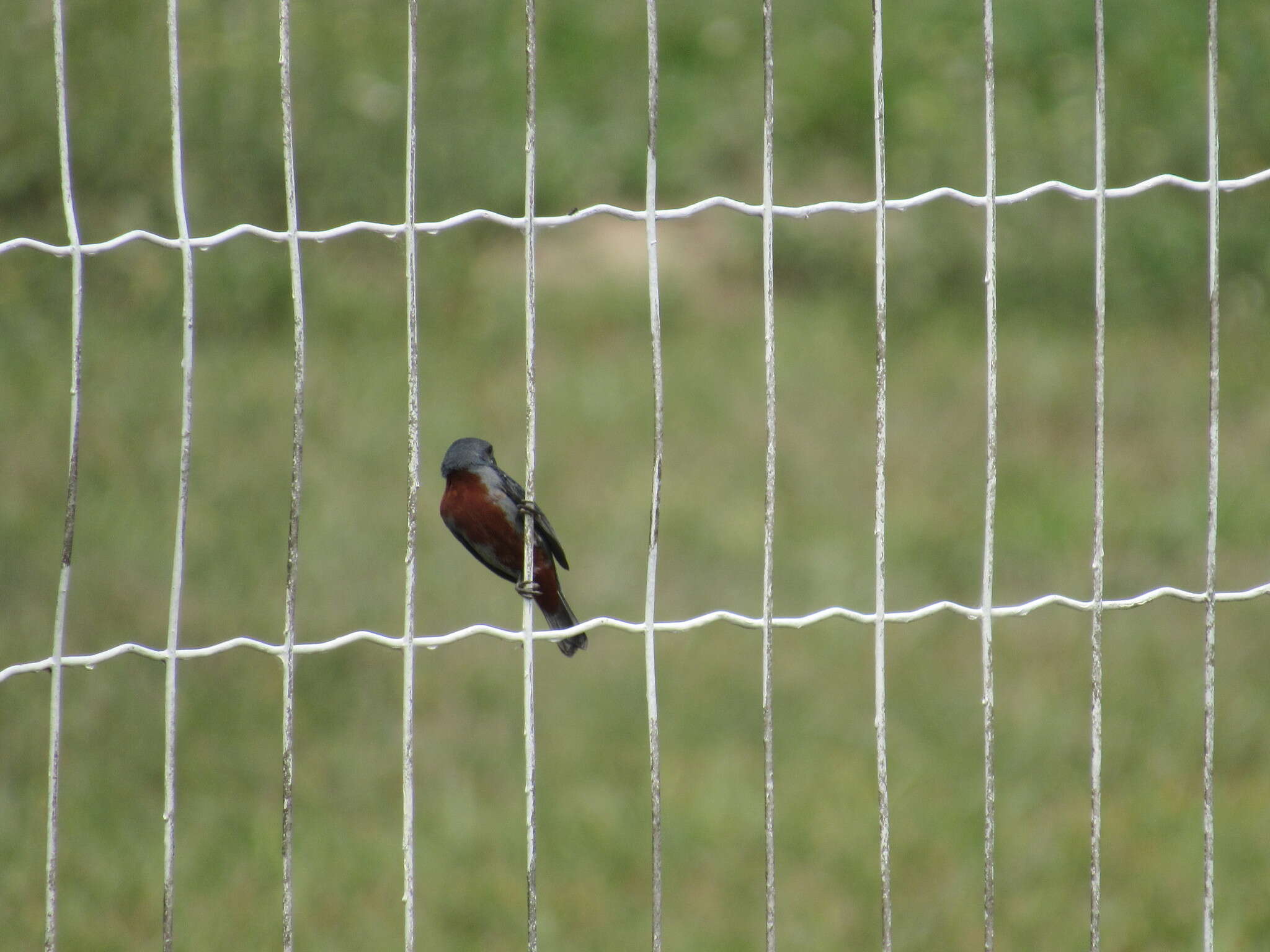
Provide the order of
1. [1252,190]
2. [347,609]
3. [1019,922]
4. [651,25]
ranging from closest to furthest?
[651,25] < [1019,922] < [347,609] < [1252,190]

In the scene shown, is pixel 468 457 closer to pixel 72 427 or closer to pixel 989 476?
pixel 72 427

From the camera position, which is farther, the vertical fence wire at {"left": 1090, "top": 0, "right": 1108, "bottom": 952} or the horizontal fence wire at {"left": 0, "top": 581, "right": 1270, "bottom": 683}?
the vertical fence wire at {"left": 1090, "top": 0, "right": 1108, "bottom": 952}

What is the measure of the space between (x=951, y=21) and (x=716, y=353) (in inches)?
144

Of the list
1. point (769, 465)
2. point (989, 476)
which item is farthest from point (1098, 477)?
point (769, 465)

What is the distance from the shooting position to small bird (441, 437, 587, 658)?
2.53m

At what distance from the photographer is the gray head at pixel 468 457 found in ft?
8.61

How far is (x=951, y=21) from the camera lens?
31.7ft

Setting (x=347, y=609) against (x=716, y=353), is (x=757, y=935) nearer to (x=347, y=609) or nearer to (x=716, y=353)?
(x=347, y=609)

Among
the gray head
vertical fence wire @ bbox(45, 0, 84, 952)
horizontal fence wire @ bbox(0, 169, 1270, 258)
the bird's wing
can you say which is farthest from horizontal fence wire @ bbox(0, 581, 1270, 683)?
horizontal fence wire @ bbox(0, 169, 1270, 258)

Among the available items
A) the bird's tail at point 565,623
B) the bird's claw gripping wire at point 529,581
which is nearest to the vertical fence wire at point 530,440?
the bird's claw gripping wire at point 529,581

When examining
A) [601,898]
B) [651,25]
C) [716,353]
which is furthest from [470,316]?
[651,25]

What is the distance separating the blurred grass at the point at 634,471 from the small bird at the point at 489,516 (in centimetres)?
177

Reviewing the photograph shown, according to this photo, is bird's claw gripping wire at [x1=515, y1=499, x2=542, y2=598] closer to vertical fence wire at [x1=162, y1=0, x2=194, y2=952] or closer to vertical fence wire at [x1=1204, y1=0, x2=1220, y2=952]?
vertical fence wire at [x1=162, y1=0, x2=194, y2=952]

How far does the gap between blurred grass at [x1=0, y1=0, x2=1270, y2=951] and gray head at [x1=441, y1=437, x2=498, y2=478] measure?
6.01 ft
